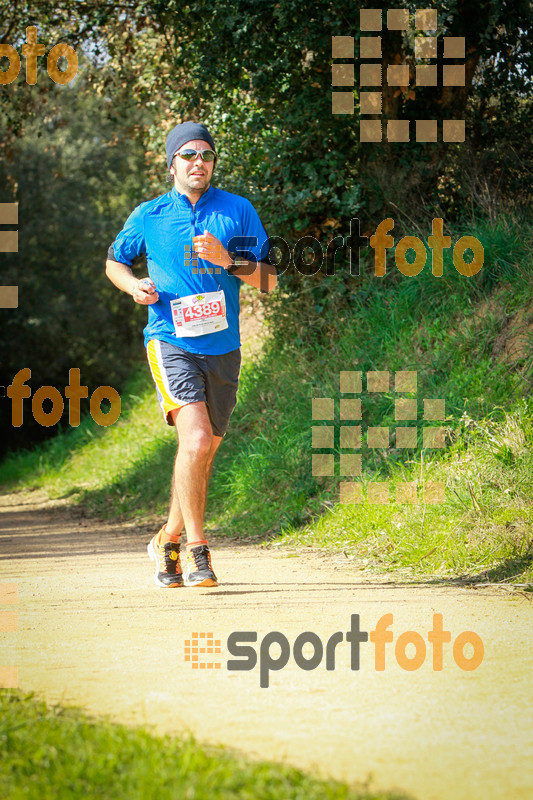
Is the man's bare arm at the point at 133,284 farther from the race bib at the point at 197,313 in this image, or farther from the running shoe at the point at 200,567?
the running shoe at the point at 200,567

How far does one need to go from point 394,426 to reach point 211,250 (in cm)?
319

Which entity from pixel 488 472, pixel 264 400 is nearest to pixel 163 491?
pixel 264 400

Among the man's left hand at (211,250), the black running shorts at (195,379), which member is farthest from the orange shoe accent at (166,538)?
the man's left hand at (211,250)

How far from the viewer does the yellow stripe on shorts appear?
5.37m

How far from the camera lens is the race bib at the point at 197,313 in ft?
17.5

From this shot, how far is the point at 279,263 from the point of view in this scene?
10.9m

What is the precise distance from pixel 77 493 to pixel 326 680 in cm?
1089

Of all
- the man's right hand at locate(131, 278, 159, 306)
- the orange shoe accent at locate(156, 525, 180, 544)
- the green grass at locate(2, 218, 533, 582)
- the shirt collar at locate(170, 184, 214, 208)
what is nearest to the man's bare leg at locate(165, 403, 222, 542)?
the orange shoe accent at locate(156, 525, 180, 544)

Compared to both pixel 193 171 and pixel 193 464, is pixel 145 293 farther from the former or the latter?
pixel 193 464

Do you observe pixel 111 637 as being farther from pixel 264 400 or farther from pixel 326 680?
pixel 264 400

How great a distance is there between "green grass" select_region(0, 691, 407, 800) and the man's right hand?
9.03ft

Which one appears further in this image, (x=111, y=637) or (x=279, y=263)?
(x=279, y=263)

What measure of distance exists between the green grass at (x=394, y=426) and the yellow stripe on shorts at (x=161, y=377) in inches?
69.6

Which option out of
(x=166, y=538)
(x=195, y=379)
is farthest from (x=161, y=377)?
(x=166, y=538)
